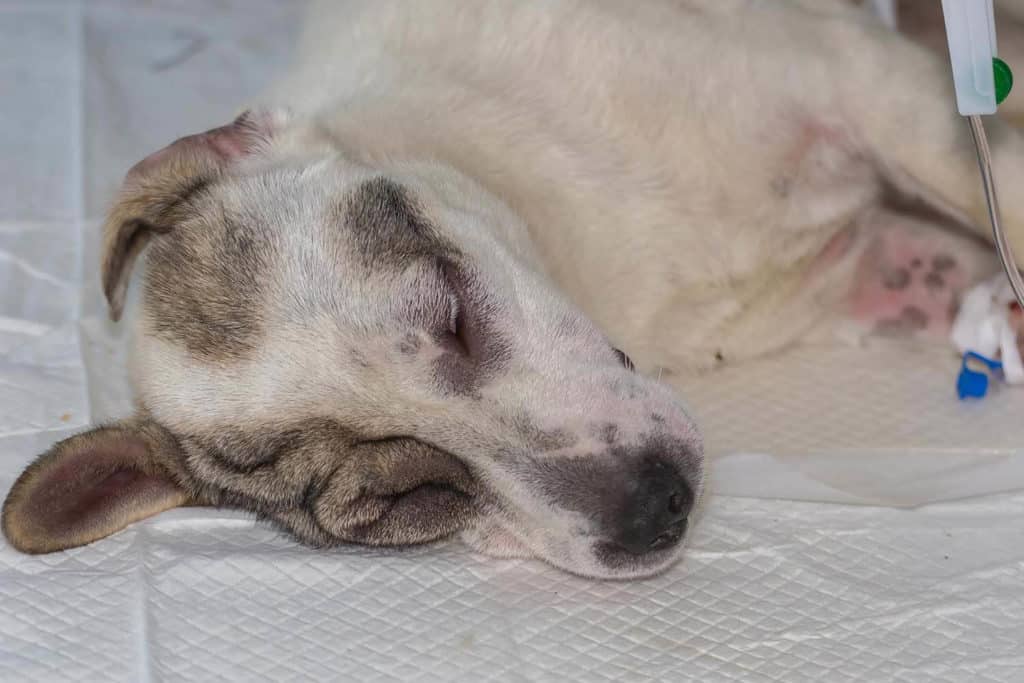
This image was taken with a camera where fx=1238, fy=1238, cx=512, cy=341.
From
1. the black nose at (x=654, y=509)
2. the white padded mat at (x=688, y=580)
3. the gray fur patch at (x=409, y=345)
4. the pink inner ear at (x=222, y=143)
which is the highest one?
the pink inner ear at (x=222, y=143)

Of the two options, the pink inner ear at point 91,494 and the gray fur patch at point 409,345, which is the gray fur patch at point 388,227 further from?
the pink inner ear at point 91,494

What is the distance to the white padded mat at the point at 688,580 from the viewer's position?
2.22m

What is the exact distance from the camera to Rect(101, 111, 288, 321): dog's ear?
261 cm

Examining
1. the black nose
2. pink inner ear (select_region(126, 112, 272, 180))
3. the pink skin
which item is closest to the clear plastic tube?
the pink skin

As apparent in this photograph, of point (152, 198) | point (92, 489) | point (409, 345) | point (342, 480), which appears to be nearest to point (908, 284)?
point (409, 345)

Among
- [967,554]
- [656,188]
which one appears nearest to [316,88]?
[656,188]

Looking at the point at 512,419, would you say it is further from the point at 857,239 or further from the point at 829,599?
the point at 857,239

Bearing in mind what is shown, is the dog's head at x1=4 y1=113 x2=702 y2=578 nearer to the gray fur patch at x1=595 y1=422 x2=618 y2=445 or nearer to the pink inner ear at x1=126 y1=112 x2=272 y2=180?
the gray fur patch at x1=595 y1=422 x2=618 y2=445

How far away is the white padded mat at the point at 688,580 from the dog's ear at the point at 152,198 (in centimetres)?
47

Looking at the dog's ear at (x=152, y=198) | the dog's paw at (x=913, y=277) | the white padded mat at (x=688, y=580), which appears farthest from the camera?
the dog's paw at (x=913, y=277)

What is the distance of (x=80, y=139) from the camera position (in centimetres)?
397

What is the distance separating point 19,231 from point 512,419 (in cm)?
200

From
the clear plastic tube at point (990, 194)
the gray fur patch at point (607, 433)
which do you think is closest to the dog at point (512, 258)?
the gray fur patch at point (607, 433)

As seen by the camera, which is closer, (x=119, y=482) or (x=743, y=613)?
(x=743, y=613)
